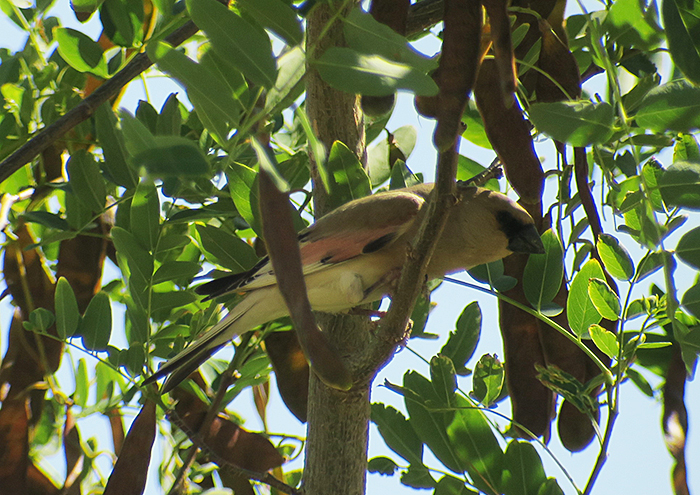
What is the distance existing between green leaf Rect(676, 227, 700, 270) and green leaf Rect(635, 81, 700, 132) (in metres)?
0.19

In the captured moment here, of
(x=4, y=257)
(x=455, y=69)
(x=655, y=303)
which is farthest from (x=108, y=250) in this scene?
(x=455, y=69)

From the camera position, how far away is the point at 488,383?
1287mm

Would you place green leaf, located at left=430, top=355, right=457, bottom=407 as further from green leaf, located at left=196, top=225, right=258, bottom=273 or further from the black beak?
green leaf, located at left=196, top=225, right=258, bottom=273

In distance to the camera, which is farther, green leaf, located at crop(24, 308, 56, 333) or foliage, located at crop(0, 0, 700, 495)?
green leaf, located at crop(24, 308, 56, 333)

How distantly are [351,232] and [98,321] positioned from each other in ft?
1.93

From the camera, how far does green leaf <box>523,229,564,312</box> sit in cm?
128

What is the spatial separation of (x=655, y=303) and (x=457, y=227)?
65cm

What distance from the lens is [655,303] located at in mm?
1139

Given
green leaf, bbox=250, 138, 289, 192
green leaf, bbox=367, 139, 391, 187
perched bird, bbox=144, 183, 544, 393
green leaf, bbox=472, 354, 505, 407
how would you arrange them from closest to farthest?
1. green leaf, bbox=250, 138, 289, 192
2. green leaf, bbox=472, 354, 505, 407
3. perched bird, bbox=144, 183, 544, 393
4. green leaf, bbox=367, 139, 391, 187

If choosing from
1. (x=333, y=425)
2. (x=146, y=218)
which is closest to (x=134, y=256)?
Result: (x=146, y=218)

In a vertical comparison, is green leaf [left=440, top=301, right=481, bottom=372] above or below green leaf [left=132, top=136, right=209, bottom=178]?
above

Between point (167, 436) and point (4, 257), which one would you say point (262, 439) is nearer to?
point (167, 436)

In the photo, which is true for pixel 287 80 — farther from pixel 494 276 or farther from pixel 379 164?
pixel 379 164

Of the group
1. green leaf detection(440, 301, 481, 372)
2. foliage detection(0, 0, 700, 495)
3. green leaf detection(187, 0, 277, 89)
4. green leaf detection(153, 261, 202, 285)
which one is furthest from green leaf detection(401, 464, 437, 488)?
green leaf detection(187, 0, 277, 89)
